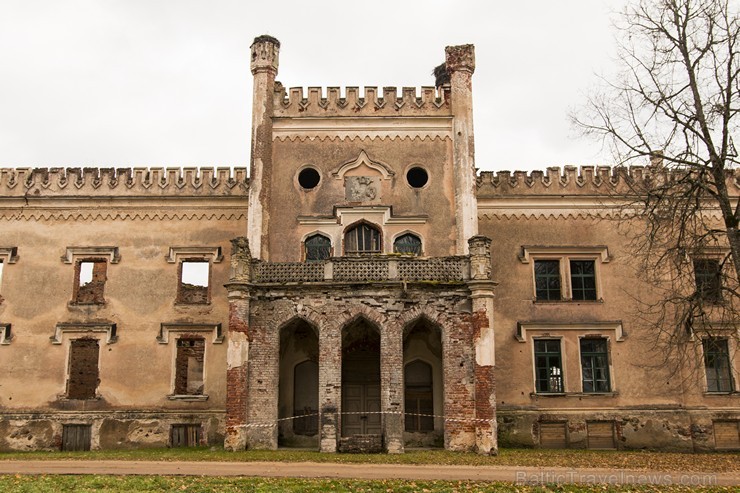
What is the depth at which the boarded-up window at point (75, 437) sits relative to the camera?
23.5m

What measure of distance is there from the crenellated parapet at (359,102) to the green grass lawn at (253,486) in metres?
14.2

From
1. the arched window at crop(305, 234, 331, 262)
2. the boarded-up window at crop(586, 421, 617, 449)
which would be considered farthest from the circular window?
the boarded-up window at crop(586, 421, 617, 449)

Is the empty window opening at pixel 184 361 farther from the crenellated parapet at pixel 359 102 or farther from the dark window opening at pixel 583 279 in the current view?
the dark window opening at pixel 583 279

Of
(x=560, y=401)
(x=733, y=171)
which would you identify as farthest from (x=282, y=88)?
(x=733, y=171)

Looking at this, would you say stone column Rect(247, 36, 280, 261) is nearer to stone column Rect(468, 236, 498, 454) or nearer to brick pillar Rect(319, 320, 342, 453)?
brick pillar Rect(319, 320, 342, 453)

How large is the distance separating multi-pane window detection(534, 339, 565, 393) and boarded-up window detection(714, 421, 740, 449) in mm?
5259

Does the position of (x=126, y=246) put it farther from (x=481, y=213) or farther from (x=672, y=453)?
(x=672, y=453)

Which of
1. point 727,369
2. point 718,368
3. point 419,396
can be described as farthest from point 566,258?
point 419,396

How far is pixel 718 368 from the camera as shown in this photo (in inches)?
963

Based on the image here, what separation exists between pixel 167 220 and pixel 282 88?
6260 millimetres

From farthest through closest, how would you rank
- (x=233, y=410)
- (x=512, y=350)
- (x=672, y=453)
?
(x=512, y=350) → (x=672, y=453) → (x=233, y=410)

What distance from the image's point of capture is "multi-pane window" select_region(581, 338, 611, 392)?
24281 millimetres

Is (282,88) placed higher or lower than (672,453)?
higher

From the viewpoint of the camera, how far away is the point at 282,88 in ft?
81.3
